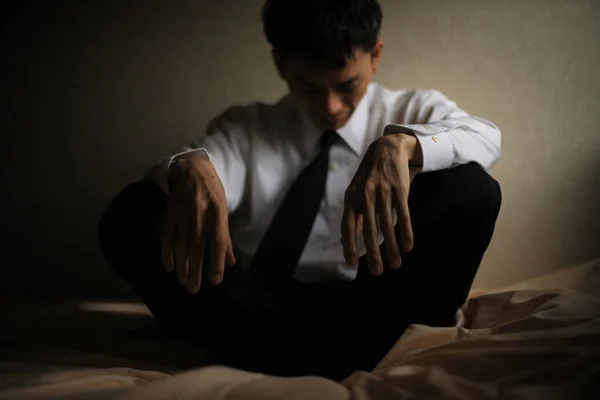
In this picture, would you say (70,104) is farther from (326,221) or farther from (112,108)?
(326,221)

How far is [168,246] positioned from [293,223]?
230mm

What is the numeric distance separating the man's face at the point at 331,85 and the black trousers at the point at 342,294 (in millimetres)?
172

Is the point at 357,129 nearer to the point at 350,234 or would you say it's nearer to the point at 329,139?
the point at 329,139

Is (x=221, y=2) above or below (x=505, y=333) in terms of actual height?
above

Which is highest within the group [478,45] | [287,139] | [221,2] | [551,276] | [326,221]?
[221,2]

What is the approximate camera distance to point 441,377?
45 centimetres

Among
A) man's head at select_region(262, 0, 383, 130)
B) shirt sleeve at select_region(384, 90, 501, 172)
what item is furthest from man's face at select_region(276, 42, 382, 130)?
shirt sleeve at select_region(384, 90, 501, 172)

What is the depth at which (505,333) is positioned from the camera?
20.6 inches

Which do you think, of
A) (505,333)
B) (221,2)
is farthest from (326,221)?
(221,2)

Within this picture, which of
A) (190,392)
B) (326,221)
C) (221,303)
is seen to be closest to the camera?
(190,392)

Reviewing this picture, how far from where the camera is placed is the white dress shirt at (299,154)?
2.47 feet

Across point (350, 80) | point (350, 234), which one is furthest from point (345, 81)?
point (350, 234)

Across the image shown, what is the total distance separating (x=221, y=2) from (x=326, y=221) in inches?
19.3

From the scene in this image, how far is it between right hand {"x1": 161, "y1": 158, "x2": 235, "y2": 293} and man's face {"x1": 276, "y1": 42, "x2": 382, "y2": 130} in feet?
0.71
